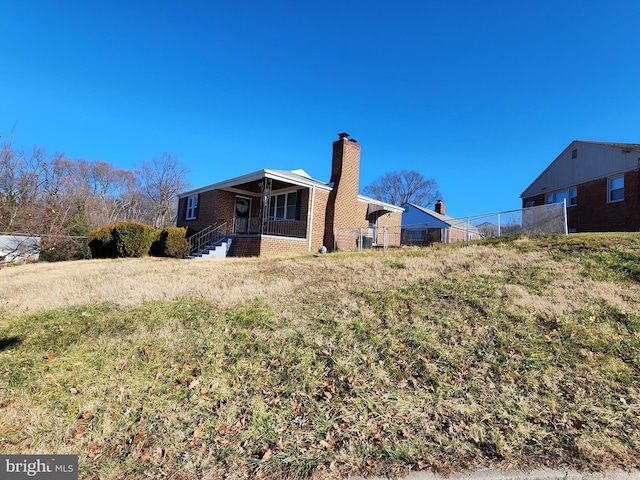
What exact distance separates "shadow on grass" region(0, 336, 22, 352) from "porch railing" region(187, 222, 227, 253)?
36.2 feet

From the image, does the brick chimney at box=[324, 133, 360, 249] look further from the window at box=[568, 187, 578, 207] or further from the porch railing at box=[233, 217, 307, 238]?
the window at box=[568, 187, 578, 207]

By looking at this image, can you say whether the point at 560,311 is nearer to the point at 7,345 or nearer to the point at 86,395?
the point at 86,395

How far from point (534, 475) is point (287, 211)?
15.1 metres

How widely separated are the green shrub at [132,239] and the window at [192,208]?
4525 mm

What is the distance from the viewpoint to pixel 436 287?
6309 millimetres

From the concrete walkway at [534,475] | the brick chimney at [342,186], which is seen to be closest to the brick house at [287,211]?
the brick chimney at [342,186]

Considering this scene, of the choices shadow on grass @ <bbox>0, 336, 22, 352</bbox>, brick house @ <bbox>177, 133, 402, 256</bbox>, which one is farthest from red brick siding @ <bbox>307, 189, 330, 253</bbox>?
shadow on grass @ <bbox>0, 336, 22, 352</bbox>

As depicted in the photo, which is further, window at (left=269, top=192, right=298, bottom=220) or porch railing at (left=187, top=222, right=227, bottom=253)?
window at (left=269, top=192, right=298, bottom=220)

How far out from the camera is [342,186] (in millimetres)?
16188

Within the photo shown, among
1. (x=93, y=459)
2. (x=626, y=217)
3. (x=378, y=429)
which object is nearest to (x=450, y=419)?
(x=378, y=429)

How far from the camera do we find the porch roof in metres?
14.1

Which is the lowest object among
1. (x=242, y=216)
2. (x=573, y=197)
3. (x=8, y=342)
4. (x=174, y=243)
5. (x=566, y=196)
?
(x=8, y=342)

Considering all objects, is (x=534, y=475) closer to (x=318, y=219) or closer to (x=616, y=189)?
(x=318, y=219)

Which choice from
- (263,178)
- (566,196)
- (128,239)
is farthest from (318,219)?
(566,196)
